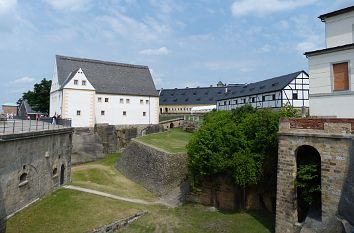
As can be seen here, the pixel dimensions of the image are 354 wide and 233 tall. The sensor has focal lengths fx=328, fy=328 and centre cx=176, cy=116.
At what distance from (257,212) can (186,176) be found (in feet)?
26.7

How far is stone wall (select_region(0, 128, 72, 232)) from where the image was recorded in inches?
669

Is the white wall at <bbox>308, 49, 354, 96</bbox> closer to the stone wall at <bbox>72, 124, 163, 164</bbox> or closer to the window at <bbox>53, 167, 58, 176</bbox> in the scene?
the window at <bbox>53, 167, 58, 176</bbox>

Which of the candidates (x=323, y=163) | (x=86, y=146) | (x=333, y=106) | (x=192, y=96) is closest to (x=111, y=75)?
(x=86, y=146)

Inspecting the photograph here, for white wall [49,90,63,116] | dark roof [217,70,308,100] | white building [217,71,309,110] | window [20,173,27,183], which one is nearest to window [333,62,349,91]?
window [20,173,27,183]

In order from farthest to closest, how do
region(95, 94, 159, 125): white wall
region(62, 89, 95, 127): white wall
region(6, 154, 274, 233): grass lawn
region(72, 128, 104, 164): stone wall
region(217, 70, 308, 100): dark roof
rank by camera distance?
Answer: region(95, 94, 159, 125): white wall, region(62, 89, 95, 127): white wall, region(217, 70, 308, 100): dark roof, region(72, 128, 104, 164): stone wall, region(6, 154, 274, 233): grass lawn

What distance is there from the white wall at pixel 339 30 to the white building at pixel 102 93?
30.6 metres

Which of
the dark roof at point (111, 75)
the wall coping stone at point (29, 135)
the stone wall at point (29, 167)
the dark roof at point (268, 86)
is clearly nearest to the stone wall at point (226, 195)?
the stone wall at point (29, 167)

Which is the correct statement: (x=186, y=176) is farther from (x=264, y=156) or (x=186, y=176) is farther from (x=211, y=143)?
(x=264, y=156)

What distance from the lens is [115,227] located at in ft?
62.2

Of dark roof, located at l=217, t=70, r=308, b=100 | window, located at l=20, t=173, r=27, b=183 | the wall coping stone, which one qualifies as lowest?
window, located at l=20, t=173, r=27, b=183

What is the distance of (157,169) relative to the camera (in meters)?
28.4

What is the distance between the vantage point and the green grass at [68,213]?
17.4 m

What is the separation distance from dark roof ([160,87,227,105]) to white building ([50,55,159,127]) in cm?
2293

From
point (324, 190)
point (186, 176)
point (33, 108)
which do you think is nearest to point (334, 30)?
point (324, 190)
